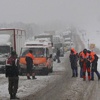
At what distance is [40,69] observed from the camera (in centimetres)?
2798

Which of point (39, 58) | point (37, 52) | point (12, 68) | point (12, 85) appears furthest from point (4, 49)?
point (12, 85)

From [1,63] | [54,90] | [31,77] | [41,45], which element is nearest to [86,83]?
[54,90]

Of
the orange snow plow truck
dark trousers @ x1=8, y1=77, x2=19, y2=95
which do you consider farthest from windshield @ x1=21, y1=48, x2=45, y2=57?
dark trousers @ x1=8, y1=77, x2=19, y2=95

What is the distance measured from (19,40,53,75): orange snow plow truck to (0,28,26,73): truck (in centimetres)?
236

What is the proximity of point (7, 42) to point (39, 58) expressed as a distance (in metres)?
4.24

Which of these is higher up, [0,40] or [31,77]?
[0,40]

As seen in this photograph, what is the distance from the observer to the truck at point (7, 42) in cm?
3116

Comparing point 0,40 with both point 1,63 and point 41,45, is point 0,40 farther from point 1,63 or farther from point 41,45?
point 41,45

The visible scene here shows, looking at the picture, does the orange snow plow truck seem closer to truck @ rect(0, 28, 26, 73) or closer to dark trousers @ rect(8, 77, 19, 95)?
truck @ rect(0, 28, 26, 73)

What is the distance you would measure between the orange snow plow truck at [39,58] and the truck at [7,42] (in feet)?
7.74

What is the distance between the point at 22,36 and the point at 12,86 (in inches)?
734

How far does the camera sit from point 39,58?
28219 mm

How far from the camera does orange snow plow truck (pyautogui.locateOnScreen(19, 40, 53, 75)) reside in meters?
27.9

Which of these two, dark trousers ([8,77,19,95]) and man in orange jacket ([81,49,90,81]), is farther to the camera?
man in orange jacket ([81,49,90,81])
